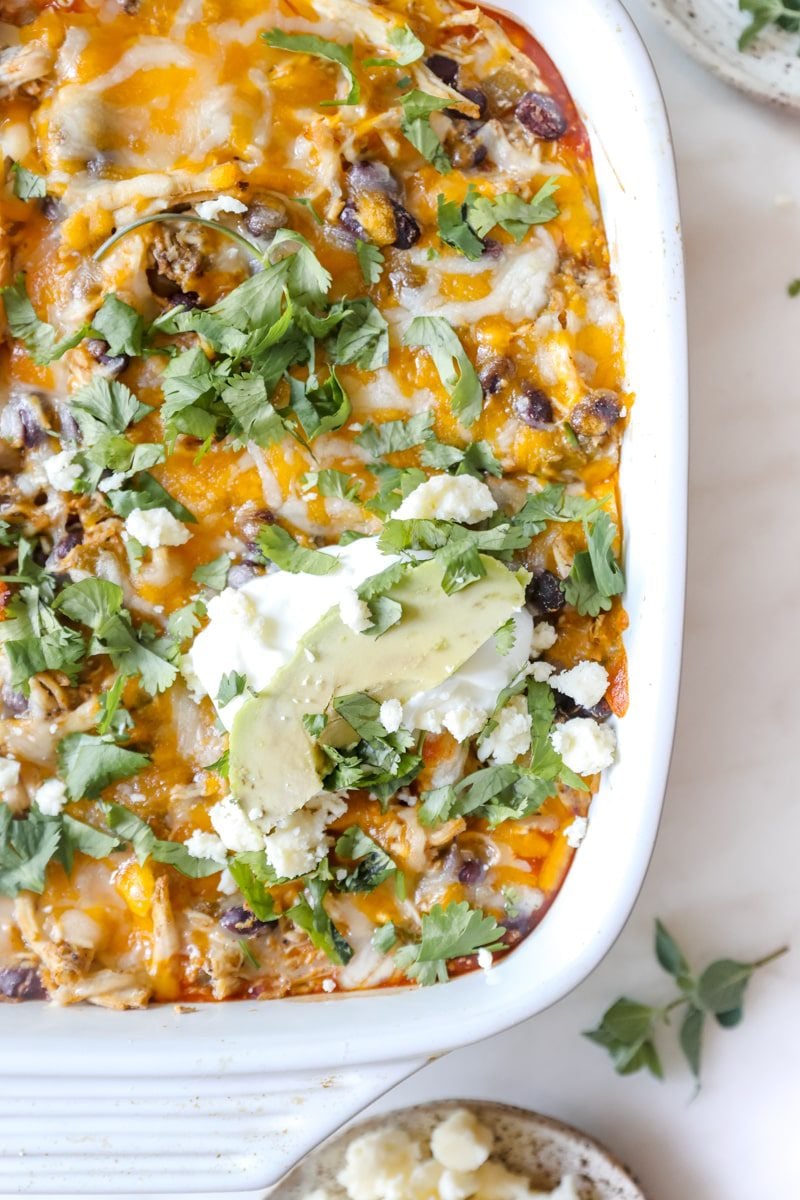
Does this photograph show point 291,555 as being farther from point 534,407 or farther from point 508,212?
point 508,212

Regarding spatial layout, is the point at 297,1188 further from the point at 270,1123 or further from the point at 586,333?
the point at 586,333

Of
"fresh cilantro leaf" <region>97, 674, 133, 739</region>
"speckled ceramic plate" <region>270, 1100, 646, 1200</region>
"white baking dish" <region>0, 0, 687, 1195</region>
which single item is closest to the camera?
"white baking dish" <region>0, 0, 687, 1195</region>

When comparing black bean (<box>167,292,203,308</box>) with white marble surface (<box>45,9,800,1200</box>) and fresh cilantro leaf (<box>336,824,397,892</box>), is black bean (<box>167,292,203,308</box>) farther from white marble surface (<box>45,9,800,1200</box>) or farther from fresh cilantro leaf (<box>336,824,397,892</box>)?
white marble surface (<box>45,9,800,1200</box>)

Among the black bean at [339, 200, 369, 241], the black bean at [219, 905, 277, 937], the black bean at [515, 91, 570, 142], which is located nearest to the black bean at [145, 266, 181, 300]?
the black bean at [339, 200, 369, 241]

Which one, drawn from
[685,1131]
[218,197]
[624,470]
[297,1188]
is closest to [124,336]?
[218,197]

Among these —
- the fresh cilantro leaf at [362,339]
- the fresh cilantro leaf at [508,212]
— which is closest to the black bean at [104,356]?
the fresh cilantro leaf at [362,339]

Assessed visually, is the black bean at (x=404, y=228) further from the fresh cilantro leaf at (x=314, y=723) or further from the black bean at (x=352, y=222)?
the fresh cilantro leaf at (x=314, y=723)
